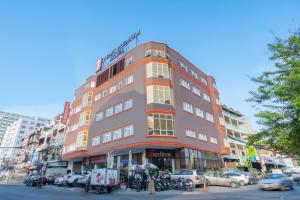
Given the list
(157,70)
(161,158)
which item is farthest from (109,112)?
(161,158)

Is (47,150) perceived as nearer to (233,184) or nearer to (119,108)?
(119,108)

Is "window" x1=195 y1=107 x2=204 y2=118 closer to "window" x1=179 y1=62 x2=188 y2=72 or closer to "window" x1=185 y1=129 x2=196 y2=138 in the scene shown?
"window" x1=185 y1=129 x2=196 y2=138

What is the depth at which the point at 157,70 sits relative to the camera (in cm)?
3017

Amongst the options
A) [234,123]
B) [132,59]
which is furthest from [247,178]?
[234,123]

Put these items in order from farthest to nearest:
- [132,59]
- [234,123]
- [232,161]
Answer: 1. [234,123]
2. [232,161]
3. [132,59]

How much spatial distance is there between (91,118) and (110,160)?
32.5ft

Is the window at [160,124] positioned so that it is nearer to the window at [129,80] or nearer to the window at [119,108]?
the window at [119,108]

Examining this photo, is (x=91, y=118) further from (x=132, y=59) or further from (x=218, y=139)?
(x=218, y=139)

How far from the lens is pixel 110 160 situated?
31.0 metres

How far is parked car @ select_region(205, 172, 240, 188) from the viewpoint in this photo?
22008 mm

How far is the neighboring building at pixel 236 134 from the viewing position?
47597 millimetres

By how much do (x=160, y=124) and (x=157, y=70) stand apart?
325 inches

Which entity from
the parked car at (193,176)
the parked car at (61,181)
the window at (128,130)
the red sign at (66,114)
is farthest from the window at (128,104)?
the red sign at (66,114)

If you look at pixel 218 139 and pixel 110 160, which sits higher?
pixel 218 139
